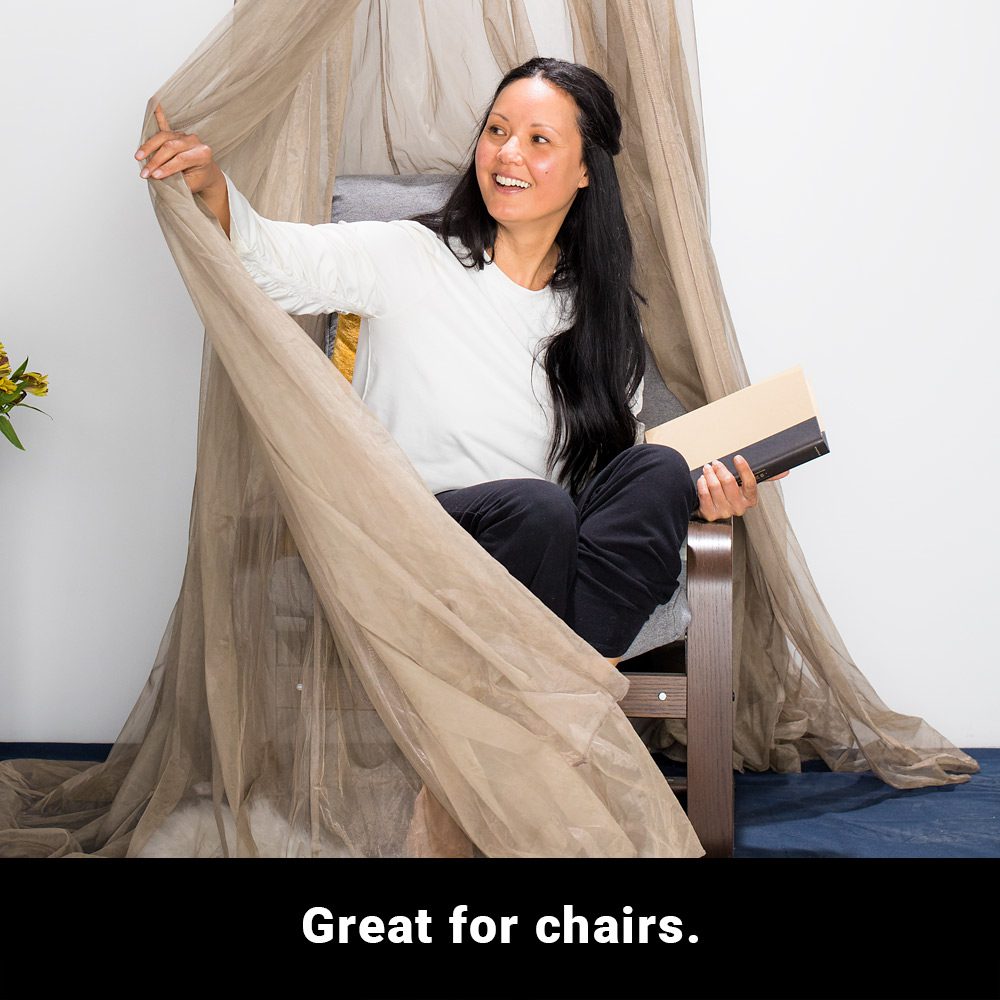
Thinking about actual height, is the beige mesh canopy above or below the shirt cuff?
below

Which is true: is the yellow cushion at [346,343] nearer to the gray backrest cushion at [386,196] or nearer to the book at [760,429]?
the gray backrest cushion at [386,196]

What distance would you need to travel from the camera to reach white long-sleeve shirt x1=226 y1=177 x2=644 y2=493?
1.62 meters

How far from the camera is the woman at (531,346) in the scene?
4.72 ft

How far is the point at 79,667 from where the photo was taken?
224 cm

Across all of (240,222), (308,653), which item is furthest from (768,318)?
(308,653)

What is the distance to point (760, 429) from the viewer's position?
65.3 inches

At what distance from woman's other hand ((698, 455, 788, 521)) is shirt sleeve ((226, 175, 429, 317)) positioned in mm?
516

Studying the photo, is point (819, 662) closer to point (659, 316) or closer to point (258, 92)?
point (659, 316)

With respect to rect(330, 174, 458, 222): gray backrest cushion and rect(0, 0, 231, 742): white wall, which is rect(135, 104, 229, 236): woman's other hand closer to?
rect(330, 174, 458, 222): gray backrest cushion

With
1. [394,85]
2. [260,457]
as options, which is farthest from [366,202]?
[260,457]

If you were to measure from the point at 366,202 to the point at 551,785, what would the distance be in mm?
1096

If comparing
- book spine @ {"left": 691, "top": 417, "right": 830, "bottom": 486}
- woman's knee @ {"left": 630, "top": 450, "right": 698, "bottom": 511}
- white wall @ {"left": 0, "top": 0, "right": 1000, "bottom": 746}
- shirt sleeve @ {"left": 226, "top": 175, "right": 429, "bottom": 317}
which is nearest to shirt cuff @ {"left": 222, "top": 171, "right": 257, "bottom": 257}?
shirt sleeve @ {"left": 226, "top": 175, "right": 429, "bottom": 317}

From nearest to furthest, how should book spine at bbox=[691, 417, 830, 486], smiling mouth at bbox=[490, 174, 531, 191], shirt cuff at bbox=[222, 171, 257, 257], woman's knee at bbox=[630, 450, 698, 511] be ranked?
shirt cuff at bbox=[222, 171, 257, 257]
woman's knee at bbox=[630, 450, 698, 511]
book spine at bbox=[691, 417, 830, 486]
smiling mouth at bbox=[490, 174, 531, 191]

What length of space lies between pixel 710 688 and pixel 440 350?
2.07 feet
